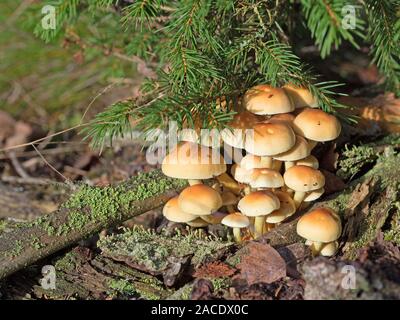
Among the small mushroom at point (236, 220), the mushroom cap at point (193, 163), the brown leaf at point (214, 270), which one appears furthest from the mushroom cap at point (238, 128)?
the brown leaf at point (214, 270)

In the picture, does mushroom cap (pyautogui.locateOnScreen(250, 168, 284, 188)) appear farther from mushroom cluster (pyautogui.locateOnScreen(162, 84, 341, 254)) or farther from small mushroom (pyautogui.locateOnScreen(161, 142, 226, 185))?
small mushroom (pyautogui.locateOnScreen(161, 142, 226, 185))

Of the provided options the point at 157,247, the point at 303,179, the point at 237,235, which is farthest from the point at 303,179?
the point at 157,247

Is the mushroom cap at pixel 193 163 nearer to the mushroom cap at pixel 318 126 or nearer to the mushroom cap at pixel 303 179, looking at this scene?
the mushroom cap at pixel 303 179

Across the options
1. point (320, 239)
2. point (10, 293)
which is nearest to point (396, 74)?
point (320, 239)

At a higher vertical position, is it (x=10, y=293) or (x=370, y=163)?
(x=370, y=163)

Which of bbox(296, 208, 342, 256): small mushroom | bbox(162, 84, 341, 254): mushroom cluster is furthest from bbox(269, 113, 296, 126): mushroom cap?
bbox(296, 208, 342, 256): small mushroom
